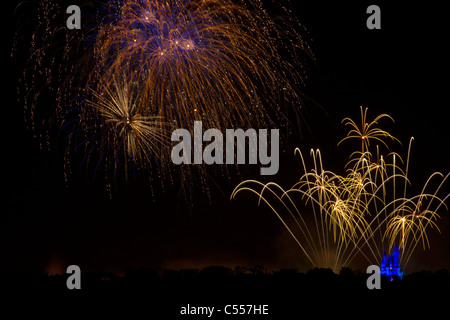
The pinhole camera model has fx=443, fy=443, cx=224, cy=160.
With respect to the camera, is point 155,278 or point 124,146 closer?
point 124,146

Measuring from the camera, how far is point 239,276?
28.2 meters

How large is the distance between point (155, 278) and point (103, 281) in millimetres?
3374

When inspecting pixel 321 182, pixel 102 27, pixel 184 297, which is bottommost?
pixel 184 297

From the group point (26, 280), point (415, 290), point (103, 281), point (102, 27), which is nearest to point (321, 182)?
point (415, 290)

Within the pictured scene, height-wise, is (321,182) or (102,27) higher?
(102,27)

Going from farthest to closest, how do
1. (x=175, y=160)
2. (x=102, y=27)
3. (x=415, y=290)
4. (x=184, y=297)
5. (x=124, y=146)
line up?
(x=184, y=297), (x=415, y=290), (x=175, y=160), (x=124, y=146), (x=102, y=27)

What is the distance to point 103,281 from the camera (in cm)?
2825

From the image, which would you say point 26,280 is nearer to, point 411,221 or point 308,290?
point 308,290

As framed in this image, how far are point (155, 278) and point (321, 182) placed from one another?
12189 mm

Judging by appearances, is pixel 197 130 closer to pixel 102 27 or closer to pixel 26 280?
pixel 102 27

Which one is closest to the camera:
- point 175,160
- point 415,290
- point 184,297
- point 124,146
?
point 124,146

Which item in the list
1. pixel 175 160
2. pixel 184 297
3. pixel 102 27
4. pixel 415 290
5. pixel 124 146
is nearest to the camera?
pixel 102 27

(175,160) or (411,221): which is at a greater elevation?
(175,160)
